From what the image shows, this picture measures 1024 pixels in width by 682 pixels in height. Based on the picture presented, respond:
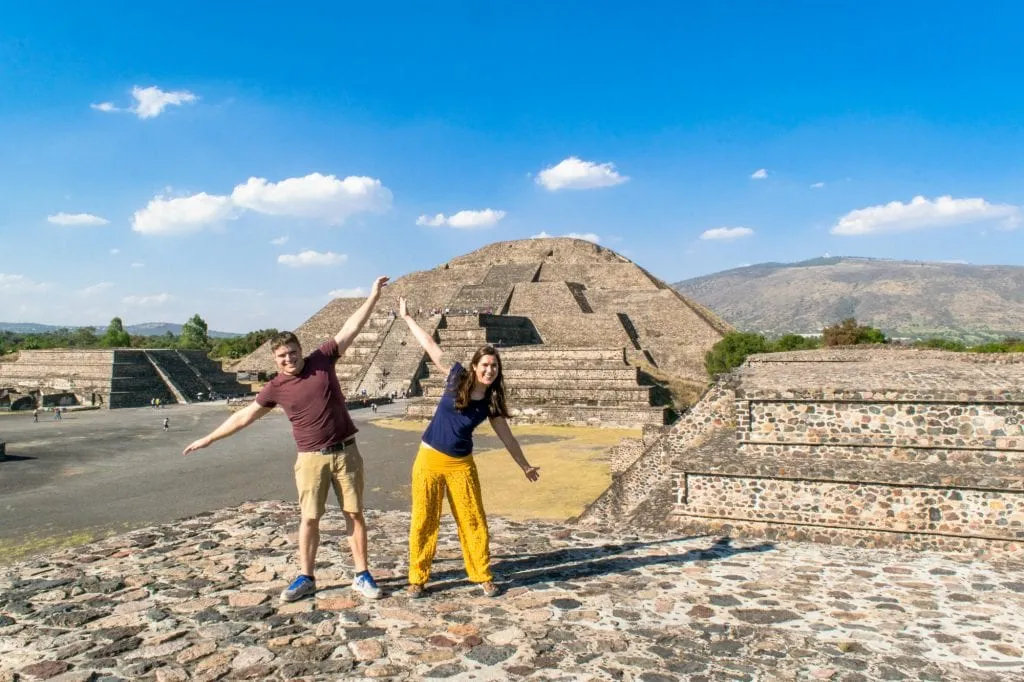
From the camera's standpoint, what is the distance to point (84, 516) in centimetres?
Result: 905

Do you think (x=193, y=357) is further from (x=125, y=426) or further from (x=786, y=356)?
(x=786, y=356)

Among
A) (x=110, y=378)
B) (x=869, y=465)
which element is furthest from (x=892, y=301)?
(x=869, y=465)

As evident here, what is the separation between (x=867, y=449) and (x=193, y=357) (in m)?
31.3

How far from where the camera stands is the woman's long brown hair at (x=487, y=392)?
3.54 metres

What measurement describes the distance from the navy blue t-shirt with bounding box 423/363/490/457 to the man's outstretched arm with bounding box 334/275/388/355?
A: 0.58 meters

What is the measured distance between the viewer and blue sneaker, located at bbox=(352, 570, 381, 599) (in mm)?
3590

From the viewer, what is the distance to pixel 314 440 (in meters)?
3.57

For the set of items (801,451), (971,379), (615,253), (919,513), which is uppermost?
(615,253)

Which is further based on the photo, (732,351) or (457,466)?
(732,351)

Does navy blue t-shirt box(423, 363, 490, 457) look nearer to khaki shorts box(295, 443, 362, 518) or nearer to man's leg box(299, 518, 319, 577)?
khaki shorts box(295, 443, 362, 518)

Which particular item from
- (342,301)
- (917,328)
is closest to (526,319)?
(342,301)

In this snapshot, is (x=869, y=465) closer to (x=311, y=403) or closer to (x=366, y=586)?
(x=366, y=586)

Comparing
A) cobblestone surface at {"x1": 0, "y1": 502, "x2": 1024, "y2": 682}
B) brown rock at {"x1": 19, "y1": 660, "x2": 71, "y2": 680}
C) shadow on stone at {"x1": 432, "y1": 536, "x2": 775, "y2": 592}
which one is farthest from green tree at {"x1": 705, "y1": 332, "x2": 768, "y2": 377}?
brown rock at {"x1": 19, "y1": 660, "x2": 71, "y2": 680}

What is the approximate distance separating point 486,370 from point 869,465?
11.1 feet
